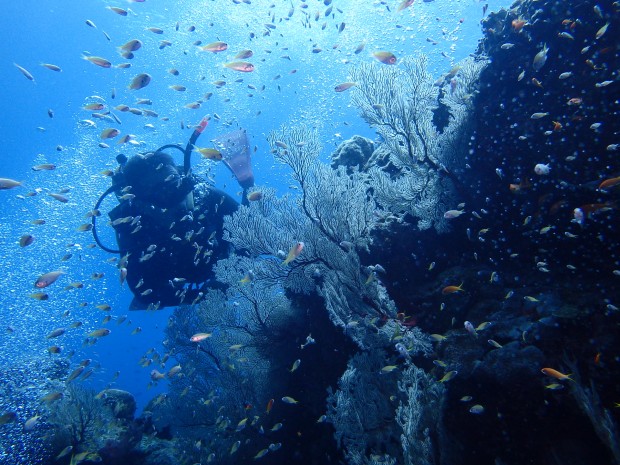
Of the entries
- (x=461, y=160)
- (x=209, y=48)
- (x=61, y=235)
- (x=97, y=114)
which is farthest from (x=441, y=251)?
(x=61, y=235)

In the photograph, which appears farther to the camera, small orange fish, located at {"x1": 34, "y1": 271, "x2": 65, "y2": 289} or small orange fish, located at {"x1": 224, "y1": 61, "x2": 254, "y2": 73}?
small orange fish, located at {"x1": 34, "y1": 271, "x2": 65, "y2": 289}

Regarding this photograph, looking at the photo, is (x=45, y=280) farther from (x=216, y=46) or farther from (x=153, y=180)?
(x=216, y=46)

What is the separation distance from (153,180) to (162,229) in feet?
4.00

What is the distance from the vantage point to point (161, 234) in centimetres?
831

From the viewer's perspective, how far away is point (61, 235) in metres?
50.4

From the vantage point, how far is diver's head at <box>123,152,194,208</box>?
323 inches

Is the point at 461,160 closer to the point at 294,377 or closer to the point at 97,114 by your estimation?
the point at 294,377

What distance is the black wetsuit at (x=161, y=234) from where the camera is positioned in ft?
26.7

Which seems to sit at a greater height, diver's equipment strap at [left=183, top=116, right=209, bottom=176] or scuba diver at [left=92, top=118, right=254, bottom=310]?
diver's equipment strap at [left=183, top=116, right=209, bottom=176]

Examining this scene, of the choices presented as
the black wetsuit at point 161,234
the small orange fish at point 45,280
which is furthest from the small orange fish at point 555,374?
the small orange fish at point 45,280

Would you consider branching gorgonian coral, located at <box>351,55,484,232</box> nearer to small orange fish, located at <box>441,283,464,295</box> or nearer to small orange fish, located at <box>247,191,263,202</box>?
small orange fish, located at <box>441,283,464,295</box>

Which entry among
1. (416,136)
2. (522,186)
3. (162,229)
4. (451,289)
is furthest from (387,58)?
(162,229)

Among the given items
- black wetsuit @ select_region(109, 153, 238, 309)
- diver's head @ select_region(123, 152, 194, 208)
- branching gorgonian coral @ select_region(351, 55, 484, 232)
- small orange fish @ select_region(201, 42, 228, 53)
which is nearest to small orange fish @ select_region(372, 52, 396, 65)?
branching gorgonian coral @ select_region(351, 55, 484, 232)

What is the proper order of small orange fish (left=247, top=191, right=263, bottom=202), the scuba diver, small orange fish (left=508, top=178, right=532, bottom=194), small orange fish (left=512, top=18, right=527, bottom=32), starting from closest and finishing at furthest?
small orange fish (left=508, top=178, right=532, bottom=194) → small orange fish (left=512, top=18, right=527, bottom=32) → small orange fish (left=247, top=191, right=263, bottom=202) → the scuba diver
